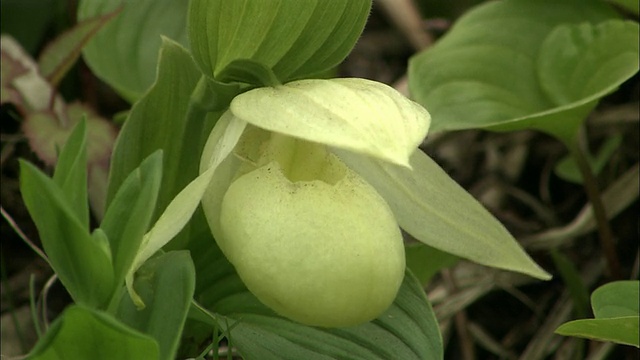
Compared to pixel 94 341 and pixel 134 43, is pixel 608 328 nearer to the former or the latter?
pixel 94 341

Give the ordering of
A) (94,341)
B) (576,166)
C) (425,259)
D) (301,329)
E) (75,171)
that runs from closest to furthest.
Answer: (94,341), (75,171), (301,329), (425,259), (576,166)

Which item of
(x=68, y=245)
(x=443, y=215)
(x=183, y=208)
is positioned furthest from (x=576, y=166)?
(x=68, y=245)

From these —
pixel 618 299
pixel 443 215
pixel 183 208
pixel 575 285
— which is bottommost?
pixel 575 285

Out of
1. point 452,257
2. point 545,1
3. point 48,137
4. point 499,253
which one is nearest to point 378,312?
point 499,253

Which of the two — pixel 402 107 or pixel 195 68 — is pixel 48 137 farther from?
pixel 402 107

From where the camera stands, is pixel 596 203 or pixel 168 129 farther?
pixel 596 203

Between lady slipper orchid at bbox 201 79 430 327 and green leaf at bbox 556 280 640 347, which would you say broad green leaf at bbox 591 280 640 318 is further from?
lady slipper orchid at bbox 201 79 430 327
